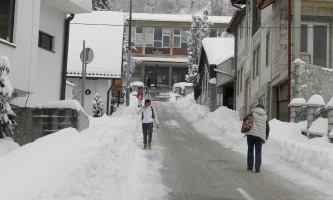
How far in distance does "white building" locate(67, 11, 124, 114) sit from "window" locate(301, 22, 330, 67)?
499 inches

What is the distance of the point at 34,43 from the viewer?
40.3 ft

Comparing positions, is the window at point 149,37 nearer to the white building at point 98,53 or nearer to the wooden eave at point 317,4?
the white building at point 98,53

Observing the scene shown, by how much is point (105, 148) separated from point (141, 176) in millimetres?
958

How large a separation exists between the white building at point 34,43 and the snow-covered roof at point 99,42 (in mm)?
12770

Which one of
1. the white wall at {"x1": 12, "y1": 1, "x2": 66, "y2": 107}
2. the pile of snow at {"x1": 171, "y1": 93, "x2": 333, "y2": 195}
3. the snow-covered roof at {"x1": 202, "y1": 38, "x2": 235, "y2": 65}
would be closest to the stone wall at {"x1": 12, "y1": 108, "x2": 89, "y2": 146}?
the white wall at {"x1": 12, "y1": 1, "x2": 66, "y2": 107}

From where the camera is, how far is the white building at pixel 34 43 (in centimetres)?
1153

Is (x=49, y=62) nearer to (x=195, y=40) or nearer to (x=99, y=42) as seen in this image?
(x=99, y=42)

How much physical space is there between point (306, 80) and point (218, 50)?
20872 millimetres

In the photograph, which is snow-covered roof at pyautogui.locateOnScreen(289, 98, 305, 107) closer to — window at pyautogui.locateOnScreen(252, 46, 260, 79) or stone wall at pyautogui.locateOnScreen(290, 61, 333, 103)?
stone wall at pyautogui.locateOnScreen(290, 61, 333, 103)

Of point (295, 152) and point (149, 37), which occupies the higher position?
point (149, 37)

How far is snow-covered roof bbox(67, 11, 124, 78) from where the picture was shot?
29.4 meters

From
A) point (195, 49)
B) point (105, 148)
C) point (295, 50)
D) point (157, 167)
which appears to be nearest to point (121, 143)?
point (157, 167)

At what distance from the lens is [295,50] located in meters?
17.9

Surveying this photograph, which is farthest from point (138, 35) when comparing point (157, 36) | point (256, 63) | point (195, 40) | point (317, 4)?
point (317, 4)
